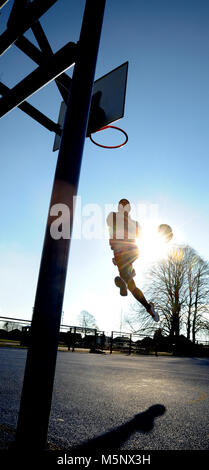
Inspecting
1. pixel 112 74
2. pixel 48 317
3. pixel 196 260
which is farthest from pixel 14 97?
pixel 196 260

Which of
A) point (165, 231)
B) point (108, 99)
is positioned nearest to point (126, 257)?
point (165, 231)

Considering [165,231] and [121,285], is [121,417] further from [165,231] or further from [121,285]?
[165,231]

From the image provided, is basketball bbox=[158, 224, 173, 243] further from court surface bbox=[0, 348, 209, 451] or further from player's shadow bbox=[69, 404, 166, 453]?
player's shadow bbox=[69, 404, 166, 453]

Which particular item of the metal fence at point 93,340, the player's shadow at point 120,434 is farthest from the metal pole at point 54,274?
the metal fence at point 93,340

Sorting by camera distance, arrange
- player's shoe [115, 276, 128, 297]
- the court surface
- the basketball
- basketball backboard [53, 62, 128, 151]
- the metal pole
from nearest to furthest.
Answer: the metal pole < the court surface < basketball backboard [53, 62, 128, 151] < player's shoe [115, 276, 128, 297] < the basketball

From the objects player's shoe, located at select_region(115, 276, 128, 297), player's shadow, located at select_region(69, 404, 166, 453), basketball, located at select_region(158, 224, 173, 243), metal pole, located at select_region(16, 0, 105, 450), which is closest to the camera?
metal pole, located at select_region(16, 0, 105, 450)

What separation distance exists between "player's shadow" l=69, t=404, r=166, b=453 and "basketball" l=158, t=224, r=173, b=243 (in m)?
4.04

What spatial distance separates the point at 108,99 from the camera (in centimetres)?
323

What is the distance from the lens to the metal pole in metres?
1.40

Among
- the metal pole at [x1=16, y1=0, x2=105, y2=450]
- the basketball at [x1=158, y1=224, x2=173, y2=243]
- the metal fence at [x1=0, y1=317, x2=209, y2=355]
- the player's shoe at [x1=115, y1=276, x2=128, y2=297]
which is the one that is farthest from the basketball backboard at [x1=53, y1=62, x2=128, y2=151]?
the metal fence at [x1=0, y1=317, x2=209, y2=355]

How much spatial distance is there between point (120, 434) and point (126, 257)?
367cm
